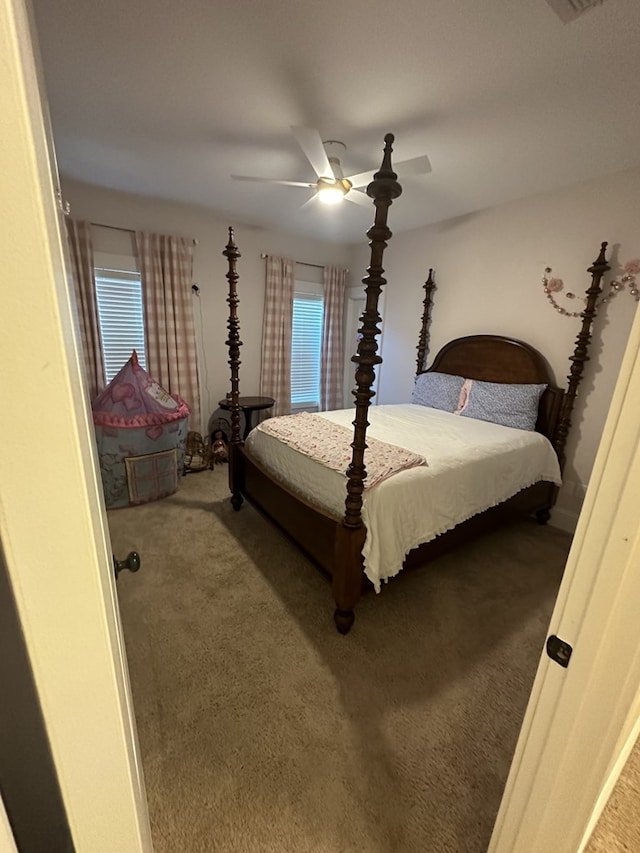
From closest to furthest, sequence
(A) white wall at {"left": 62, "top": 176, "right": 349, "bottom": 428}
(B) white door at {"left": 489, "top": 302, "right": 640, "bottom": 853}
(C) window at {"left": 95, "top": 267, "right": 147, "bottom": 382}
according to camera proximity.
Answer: (B) white door at {"left": 489, "top": 302, "right": 640, "bottom": 853}, (A) white wall at {"left": 62, "top": 176, "right": 349, "bottom": 428}, (C) window at {"left": 95, "top": 267, "right": 147, "bottom": 382}

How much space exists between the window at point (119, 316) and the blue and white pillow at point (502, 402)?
3099 millimetres

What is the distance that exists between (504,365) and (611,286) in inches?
34.0

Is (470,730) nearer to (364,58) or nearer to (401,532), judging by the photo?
(401,532)

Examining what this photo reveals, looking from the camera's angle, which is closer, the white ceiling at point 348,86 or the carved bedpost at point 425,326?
the white ceiling at point 348,86

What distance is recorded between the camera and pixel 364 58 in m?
1.52

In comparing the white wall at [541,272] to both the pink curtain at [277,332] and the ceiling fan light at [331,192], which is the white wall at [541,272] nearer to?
the ceiling fan light at [331,192]

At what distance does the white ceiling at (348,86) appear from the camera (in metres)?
1.33

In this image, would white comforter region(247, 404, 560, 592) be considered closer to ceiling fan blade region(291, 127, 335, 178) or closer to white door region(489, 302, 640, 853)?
white door region(489, 302, 640, 853)

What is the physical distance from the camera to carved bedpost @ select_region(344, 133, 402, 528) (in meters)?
1.38

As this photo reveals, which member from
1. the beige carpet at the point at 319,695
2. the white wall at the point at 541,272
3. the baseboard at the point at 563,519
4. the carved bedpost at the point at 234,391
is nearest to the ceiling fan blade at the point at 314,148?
the carved bedpost at the point at 234,391

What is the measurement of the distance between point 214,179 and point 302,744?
11.4 ft

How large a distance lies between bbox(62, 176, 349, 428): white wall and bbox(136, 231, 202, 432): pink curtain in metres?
0.13

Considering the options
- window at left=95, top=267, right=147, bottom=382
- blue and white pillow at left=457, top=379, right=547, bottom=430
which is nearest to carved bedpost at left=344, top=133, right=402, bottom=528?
blue and white pillow at left=457, top=379, right=547, bottom=430

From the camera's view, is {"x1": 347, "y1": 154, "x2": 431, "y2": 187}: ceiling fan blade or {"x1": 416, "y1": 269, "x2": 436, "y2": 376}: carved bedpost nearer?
{"x1": 347, "y1": 154, "x2": 431, "y2": 187}: ceiling fan blade
